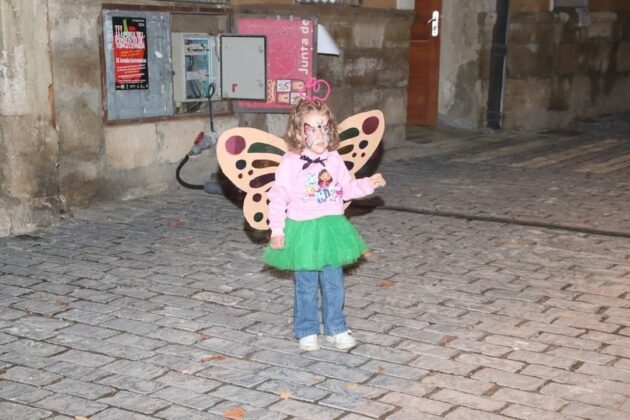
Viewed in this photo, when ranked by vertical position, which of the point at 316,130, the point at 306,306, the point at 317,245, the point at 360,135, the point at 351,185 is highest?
the point at 316,130

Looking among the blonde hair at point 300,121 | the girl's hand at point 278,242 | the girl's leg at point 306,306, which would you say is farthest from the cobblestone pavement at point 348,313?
the blonde hair at point 300,121

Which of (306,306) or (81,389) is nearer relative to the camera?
(81,389)

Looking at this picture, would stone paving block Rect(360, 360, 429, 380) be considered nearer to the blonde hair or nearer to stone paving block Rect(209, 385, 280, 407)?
stone paving block Rect(209, 385, 280, 407)

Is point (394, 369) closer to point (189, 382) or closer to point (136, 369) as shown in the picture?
point (189, 382)

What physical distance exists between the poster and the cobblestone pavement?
1.43m

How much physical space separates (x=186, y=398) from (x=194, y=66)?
6.42m

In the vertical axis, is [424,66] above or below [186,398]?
above

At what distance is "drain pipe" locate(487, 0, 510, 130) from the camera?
16.0 meters

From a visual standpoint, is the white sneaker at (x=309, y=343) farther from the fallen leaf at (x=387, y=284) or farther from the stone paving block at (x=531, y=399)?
the fallen leaf at (x=387, y=284)

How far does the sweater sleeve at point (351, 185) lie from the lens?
5535 mm

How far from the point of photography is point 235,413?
466cm

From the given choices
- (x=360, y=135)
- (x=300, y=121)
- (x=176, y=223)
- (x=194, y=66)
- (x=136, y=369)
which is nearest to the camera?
(x=136, y=369)

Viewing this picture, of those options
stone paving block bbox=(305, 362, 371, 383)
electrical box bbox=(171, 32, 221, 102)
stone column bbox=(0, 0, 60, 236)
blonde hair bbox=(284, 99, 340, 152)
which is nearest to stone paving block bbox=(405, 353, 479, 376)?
stone paving block bbox=(305, 362, 371, 383)

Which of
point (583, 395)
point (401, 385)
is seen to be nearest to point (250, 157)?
point (401, 385)
